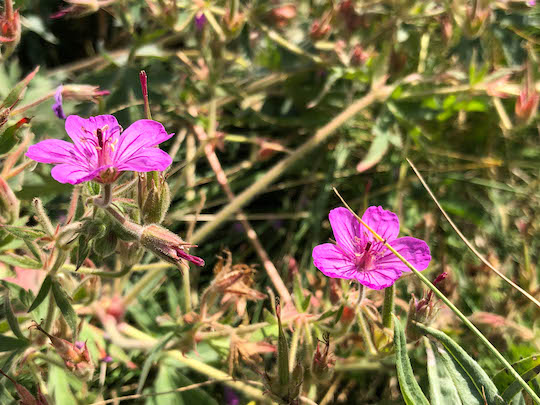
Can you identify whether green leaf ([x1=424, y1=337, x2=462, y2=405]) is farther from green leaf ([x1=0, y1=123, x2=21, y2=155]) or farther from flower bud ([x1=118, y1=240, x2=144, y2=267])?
green leaf ([x1=0, y1=123, x2=21, y2=155])

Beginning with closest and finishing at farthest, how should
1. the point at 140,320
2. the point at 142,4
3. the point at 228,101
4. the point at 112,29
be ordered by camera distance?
the point at 140,320
the point at 142,4
the point at 228,101
the point at 112,29

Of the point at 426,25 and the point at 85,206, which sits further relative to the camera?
the point at 426,25

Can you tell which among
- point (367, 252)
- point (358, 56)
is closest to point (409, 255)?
point (367, 252)

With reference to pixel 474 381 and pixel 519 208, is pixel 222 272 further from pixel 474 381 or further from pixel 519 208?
pixel 519 208

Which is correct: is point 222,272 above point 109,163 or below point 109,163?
below

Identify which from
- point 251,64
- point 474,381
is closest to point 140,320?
point 474,381

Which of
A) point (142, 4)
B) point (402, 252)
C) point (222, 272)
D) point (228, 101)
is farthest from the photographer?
point (228, 101)

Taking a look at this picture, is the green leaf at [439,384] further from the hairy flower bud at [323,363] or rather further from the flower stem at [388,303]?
the hairy flower bud at [323,363]
